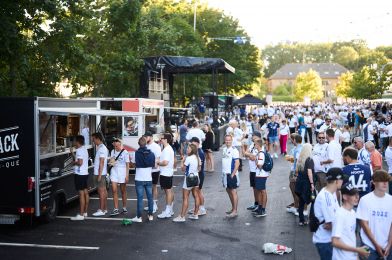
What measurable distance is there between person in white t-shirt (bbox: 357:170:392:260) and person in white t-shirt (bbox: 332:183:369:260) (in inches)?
19.1

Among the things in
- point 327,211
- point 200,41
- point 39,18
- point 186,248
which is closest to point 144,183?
point 186,248

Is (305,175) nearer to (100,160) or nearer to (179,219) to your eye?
(179,219)

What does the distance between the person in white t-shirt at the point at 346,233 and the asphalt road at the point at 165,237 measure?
3.11 metres

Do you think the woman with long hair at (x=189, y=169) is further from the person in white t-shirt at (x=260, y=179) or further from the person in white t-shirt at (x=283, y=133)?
the person in white t-shirt at (x=283, y=133)

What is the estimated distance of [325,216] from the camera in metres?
5.79

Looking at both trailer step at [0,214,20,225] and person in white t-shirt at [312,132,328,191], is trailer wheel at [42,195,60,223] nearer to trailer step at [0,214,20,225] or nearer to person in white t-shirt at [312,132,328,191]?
trailer step at [0,214,20,225]

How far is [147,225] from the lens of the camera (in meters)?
10.4

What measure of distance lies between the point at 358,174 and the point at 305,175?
5.65ft

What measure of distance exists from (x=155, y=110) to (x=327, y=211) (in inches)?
592

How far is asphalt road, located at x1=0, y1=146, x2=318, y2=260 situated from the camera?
27.5ft

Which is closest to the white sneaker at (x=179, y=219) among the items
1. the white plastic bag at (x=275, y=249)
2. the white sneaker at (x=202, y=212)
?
the white sneaker at (x=202, y=212)

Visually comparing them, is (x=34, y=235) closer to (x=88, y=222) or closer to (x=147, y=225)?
(x=88, y=222)

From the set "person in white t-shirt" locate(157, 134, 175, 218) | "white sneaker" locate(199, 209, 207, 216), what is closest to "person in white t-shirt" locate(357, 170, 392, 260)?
"person in white t-shirt" locate(157, 134, 175, 218)

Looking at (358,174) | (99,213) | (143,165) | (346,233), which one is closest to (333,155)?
(358,174)
